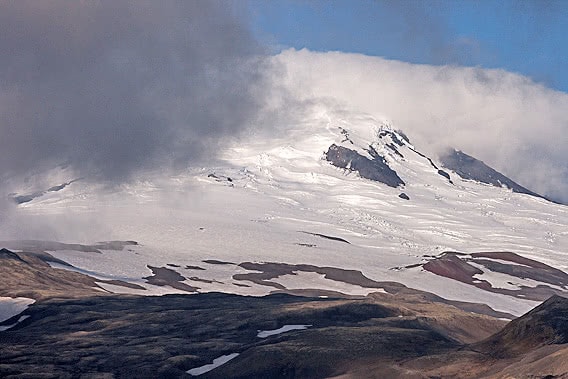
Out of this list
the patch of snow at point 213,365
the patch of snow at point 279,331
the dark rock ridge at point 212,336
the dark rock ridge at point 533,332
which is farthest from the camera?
the patch of snow at point 279,331

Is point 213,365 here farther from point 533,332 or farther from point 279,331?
point 533,332

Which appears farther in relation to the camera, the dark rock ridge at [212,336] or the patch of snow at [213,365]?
the patch of snow at [213,365]

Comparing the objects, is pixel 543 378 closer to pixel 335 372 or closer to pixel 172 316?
pixel 335 372

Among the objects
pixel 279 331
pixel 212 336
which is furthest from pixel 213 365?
pixel 279 331

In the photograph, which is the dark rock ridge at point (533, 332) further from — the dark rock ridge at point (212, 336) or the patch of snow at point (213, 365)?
the patch of snow at point (213, 365)

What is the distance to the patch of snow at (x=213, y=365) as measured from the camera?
310ft

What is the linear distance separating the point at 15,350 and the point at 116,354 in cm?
1070

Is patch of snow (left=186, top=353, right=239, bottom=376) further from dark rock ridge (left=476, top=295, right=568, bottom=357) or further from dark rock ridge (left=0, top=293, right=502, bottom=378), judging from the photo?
dark rock ridge (left=476, top=295, right=568, bottom=357)

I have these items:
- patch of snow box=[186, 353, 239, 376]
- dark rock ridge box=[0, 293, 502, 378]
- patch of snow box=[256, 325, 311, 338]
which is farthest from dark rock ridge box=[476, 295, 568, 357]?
patch of snow box=[256, 325, 311, 338]

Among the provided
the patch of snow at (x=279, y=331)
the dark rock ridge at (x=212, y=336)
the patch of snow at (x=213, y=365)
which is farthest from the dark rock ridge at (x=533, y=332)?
the patch of snow at (x=279, y=331)

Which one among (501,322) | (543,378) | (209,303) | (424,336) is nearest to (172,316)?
(209,303)

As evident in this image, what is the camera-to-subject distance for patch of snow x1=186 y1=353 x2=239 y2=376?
9451cm

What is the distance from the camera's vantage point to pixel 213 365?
318 ft

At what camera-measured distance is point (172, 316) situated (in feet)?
407
